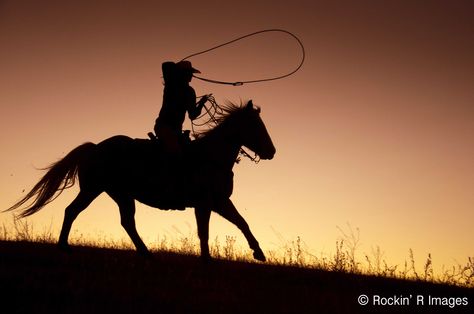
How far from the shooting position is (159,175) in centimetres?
908

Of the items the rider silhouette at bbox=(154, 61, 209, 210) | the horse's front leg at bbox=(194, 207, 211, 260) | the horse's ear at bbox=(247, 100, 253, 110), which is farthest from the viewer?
the horse's ear at bbox=(247, 100, 253, 110)

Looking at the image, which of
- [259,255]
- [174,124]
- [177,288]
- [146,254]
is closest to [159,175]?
[174,124]

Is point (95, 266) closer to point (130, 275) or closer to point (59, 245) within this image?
point (130, 275)

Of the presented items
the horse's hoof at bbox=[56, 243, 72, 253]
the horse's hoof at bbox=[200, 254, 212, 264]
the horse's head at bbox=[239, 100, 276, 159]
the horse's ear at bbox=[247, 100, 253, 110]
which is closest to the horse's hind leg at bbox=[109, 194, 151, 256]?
the horse's hoof at bbox=[56, 243, 72, 253]

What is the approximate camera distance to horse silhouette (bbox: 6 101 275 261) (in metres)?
8.77

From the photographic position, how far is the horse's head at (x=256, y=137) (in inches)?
366

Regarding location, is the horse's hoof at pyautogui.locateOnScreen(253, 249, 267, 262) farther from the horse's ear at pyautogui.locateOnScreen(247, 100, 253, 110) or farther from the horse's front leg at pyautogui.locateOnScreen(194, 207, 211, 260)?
the horse's ear at pyautogui.locateOnScreen(247, 100, 253, 110)

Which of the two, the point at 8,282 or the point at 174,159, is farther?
the point at 174,159

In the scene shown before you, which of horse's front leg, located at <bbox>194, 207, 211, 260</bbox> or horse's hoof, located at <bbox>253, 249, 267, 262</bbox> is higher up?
horse's front leg, located at <bbox>194, 207, 211, 260</bbox>

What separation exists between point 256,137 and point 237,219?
58.6 inches

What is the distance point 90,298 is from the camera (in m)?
4.87

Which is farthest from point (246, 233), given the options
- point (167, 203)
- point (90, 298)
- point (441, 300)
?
point (90, 298)

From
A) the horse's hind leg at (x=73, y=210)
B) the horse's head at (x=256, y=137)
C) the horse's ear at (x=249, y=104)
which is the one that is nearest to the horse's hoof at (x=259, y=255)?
the horse's head at (x=256, y=137)

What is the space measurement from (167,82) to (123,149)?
1.36 meters
